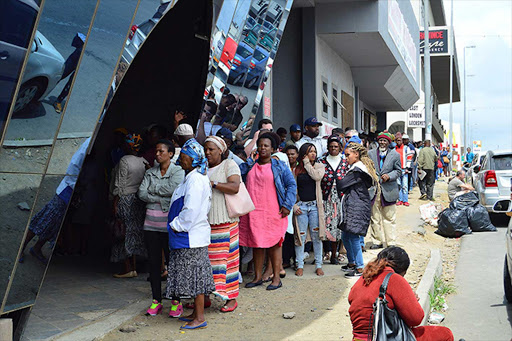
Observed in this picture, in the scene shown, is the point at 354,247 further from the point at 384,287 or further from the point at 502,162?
the point at 502,162

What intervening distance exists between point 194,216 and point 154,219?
2.88 ft

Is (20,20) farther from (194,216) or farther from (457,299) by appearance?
(457,299)

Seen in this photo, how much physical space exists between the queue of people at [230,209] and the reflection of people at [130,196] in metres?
0.01

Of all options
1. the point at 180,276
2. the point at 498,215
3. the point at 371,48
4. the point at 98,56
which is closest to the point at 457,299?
the point at 180,276

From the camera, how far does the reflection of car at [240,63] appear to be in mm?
9547

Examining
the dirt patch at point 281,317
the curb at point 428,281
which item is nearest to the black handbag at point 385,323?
the dirt patch at point 281,317

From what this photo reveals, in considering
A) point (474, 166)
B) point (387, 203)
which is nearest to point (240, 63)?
point (387, 203)

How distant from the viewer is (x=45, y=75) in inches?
168

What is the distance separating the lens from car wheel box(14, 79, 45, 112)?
13.5 feet

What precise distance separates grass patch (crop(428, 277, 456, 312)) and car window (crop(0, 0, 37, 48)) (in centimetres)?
496

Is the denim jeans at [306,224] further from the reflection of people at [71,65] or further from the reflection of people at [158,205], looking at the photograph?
the reflection of people at [71,65]

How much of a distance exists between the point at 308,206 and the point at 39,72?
4.31 meters

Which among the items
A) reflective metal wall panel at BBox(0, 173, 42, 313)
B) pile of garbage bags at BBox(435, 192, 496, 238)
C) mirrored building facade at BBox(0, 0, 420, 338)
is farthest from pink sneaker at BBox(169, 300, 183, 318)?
pile of garbage bags at BBox(435, 192, 496, 238)

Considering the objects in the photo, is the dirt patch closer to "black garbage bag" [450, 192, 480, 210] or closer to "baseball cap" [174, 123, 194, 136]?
"baseball cap" [174, 123, 194, 136]
